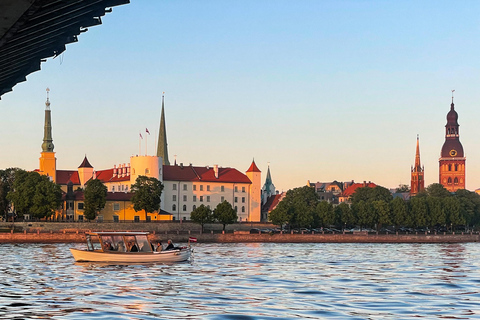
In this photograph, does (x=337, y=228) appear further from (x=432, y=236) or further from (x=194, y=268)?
(x=194, y=268)

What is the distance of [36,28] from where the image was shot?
20484mm

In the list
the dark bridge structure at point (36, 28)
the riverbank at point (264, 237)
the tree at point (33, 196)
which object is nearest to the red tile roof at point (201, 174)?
the riverbank at point (264, 237)

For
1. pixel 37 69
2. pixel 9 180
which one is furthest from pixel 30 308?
pixel 9 180

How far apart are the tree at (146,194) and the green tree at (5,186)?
21.8 m

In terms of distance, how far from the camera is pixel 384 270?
57.8 metres

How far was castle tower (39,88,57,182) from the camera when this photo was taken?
168 metres

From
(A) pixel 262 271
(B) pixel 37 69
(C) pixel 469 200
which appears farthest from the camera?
(C) pixel 469 200

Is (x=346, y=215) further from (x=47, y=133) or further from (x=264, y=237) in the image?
(x=47, y=133)

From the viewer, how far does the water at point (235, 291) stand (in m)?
30.5

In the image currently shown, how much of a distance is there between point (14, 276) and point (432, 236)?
10524cm

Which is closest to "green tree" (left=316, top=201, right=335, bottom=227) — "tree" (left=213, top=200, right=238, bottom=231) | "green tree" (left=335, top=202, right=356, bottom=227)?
"green tree" (left=335, top=202, right=356, bottom=227)

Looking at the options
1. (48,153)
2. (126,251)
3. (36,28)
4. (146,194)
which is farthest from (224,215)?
(36,28)

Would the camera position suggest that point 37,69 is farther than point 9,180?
No

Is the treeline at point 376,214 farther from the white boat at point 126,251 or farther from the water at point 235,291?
the water at point 235,291
